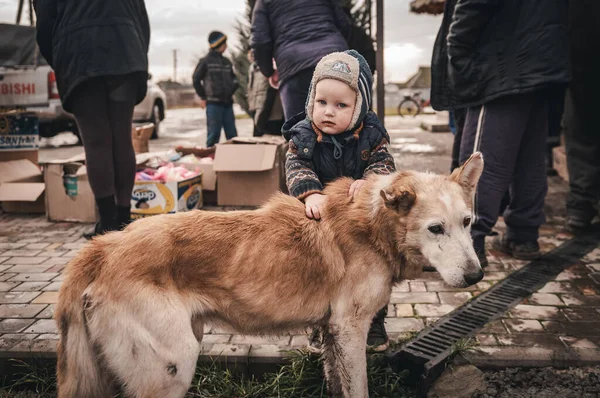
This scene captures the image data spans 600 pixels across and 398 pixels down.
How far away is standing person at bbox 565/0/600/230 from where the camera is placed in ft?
16.6

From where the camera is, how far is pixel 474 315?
3406 mm

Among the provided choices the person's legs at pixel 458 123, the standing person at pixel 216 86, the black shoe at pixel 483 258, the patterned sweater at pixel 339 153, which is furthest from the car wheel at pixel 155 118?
the patterned sweater at pixel 339 153

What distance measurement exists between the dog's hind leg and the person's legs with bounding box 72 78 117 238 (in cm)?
252

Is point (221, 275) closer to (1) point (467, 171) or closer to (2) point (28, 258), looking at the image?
(1) point (467, 171)

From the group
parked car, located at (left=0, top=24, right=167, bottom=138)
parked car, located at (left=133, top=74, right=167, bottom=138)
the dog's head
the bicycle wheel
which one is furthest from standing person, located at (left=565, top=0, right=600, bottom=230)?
the bicycle wheel

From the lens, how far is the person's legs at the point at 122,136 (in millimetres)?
4328

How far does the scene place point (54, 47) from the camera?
14.0 feet

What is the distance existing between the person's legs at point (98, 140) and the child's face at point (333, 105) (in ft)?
7.32

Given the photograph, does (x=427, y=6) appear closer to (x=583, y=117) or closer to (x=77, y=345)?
(x=583, y=117)

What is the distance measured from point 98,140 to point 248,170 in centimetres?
191

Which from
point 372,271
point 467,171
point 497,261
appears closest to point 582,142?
point 497,261

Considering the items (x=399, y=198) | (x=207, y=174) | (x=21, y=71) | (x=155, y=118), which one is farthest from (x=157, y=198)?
(x=155, y=118)

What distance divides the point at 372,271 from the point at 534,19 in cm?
257

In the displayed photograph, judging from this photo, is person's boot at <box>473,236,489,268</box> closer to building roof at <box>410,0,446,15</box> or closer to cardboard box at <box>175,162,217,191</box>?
cardboard box at <box>175,162,217,191</box>
